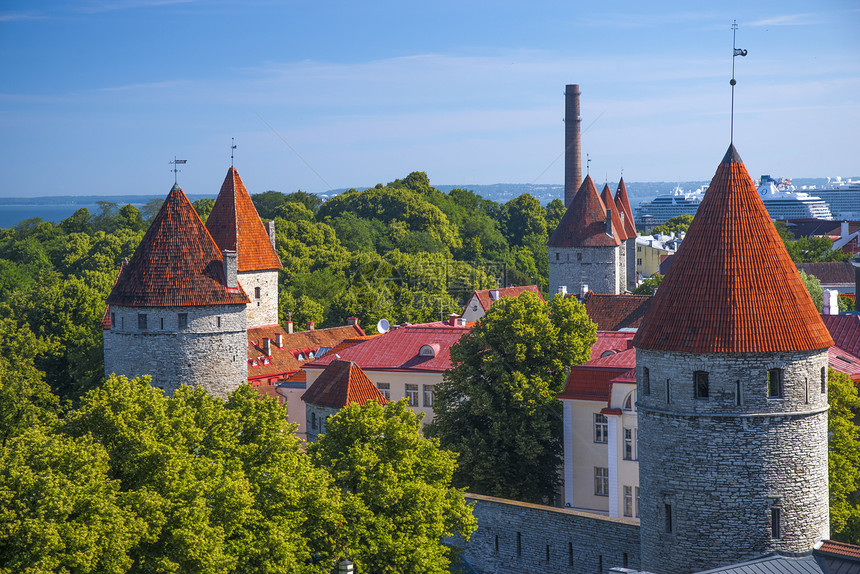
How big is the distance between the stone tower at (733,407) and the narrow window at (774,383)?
19 millimetres

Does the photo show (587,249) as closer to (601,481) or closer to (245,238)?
(245,238)

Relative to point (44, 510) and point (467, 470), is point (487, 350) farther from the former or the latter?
point (44, 510)

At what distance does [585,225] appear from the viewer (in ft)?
223

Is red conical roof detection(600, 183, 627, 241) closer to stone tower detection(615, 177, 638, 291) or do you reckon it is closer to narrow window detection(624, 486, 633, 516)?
stone tower detection(615, 177, 638, 291)

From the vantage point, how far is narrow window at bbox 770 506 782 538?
77.2ft

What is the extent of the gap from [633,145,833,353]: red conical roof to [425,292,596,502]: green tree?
31.8 ft

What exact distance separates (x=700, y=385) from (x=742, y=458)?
1579 millimetres

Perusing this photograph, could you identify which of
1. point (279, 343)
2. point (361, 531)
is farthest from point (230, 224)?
point (361, 531)

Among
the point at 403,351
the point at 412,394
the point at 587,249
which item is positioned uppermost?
the point at 587,249

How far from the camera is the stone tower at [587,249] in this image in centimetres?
6731

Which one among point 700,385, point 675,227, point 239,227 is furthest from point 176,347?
point 675,227

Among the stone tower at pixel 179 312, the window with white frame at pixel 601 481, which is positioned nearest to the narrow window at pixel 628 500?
the window with white frame at pixel 601 481

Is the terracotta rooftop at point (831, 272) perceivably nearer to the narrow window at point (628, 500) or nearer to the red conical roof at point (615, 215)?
the red conical roof at point (615, 215)

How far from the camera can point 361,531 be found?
25.3 meters
